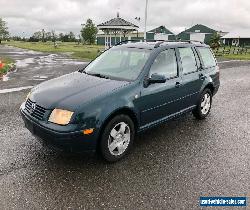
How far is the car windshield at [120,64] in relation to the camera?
16.0 ft

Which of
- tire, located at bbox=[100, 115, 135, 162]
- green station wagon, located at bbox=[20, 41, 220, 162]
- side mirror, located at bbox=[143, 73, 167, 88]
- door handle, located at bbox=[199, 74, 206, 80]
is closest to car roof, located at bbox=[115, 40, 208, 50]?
green station wagon, located at bbox=[20, 41, 220, 162]

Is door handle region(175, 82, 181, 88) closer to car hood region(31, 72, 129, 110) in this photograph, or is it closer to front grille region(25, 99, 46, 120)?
car hood region(31, 72, 129, 110)

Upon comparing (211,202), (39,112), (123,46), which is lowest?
(211,202)

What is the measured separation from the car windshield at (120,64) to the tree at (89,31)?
6477cm

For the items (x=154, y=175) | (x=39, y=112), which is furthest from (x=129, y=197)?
(x=39, y=112)

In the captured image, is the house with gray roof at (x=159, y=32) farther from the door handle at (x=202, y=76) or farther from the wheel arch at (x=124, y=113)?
the wheel arch at (x=124, y=113)

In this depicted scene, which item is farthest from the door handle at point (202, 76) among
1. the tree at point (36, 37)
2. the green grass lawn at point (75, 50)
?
the tree at point (36, 37)

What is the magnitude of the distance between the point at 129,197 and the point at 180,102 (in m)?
2.55

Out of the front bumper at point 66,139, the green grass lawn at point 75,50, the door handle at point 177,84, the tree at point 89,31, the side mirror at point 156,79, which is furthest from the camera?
the tree at point 89,31

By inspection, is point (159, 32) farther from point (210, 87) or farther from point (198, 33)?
point (210, 87)

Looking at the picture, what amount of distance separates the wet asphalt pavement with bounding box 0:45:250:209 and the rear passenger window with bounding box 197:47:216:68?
158 cm

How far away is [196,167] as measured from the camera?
4.39 m

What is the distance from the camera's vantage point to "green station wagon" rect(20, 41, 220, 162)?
393 centimetres

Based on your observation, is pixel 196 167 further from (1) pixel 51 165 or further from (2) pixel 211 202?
(1) pixel 51 165
